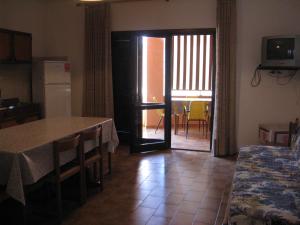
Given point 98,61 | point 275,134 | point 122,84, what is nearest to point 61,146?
point 275,134

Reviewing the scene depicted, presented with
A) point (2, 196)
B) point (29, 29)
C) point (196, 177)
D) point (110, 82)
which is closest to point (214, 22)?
point (110, 82)

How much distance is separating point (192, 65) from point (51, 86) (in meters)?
3.81

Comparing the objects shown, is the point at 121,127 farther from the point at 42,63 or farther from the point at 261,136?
the point at 261,136

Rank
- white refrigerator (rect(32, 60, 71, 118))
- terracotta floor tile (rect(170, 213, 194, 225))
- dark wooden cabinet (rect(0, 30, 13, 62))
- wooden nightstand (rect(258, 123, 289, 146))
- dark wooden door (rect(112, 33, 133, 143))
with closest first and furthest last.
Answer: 1. terracotta floor tile (rect(170, 213, 194, 225))
2. wooden nightstand (rect(258, 123, 289, 146))
3. dark wooden cabinet (rect(0, 30, 13, 62))
4. white refrigerator (rect(32, 60, 71, 118))
5. dark wooden door (rect(112, 33, 133, 143))

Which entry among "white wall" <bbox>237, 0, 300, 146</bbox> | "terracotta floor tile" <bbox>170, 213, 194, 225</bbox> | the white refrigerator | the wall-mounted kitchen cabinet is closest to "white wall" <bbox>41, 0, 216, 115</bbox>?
the white refrigerator

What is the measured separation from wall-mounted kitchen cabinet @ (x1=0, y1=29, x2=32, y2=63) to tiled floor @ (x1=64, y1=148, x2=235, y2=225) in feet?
7.32

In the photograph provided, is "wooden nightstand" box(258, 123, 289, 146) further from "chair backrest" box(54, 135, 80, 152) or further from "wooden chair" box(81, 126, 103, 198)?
"chair backrest" box(54, 135, 80, 152)

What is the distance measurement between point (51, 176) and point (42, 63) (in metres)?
2.94

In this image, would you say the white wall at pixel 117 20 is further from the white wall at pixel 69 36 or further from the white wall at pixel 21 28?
the white wall at pixel 21 28

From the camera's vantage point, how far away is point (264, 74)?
5.02 m

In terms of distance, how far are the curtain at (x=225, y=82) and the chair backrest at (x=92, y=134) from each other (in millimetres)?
2314

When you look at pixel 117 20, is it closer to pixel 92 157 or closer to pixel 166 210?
pixel 92 157

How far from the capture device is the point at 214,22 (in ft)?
17.0

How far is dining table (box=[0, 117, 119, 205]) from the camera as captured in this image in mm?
2441
